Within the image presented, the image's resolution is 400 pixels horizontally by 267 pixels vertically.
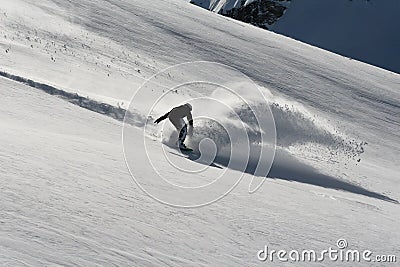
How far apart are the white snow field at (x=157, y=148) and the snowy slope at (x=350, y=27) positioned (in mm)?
32921

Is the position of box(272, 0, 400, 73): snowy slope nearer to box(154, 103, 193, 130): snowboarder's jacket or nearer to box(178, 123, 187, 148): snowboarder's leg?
box(154, 103, 193, 130): snowboarder's jacket

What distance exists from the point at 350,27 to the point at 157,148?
56.7 m

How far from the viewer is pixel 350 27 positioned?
61.8 meters

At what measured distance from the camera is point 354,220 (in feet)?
26.4

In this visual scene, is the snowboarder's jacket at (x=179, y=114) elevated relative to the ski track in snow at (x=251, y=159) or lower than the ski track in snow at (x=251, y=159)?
elevated

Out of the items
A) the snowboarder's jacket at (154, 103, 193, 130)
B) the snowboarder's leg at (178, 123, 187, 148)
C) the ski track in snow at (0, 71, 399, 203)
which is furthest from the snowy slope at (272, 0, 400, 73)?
the snowboarder's leg at (178, 123, 187, 148)

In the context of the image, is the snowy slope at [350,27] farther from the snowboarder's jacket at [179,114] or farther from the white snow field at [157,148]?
the snowboarder's jacket at [179,114]

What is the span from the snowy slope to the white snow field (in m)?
32.9

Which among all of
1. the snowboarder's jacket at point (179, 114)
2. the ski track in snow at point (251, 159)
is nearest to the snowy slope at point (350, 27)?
the ski track in snow at point (251, 159)

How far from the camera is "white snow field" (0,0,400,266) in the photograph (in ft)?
16.5

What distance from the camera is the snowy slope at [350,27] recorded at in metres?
57.6

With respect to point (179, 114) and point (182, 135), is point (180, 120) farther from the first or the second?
point (182, 135)

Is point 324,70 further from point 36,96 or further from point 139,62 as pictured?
point 36,96

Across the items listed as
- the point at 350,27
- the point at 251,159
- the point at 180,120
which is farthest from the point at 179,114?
the point at 350,27
